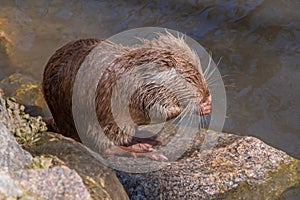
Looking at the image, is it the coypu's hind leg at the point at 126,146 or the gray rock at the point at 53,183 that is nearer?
the gray rock at the point at 53,183

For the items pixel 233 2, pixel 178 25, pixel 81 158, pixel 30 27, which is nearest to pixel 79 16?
pixel 30 27

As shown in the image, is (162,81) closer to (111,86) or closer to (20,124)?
(111,86)

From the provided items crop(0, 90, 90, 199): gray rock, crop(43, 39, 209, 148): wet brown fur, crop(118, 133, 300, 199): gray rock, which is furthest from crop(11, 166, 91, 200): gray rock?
crop(43, 39, 209, 148): wet brown fur

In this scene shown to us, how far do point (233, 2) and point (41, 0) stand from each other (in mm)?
2143

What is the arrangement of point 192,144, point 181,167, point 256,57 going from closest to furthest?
point 181,167
point 192,144
point 256,57

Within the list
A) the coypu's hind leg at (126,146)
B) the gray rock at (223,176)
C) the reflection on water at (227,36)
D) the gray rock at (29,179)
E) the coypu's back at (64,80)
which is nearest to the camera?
the gray rock at (29,179)

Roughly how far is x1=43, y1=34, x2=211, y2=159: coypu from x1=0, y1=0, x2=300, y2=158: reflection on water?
1.02m

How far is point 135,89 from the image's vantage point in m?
3.50

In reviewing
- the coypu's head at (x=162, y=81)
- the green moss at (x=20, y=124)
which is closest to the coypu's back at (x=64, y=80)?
the coypu's head at (x=162, y=81)

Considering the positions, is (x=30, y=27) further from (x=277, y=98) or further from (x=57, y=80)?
(x=277, y=98)

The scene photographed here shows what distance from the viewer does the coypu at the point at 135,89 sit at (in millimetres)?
3473

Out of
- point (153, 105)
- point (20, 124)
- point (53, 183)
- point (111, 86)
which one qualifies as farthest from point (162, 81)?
point (53, 183)

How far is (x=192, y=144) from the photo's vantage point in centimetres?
381

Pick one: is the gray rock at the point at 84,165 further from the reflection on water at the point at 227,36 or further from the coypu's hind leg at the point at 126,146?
the reflection on water at the point at 227,36
